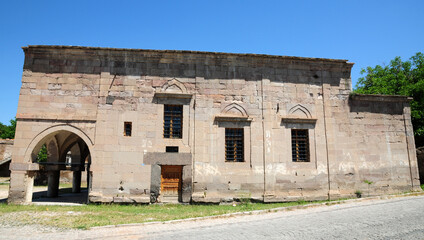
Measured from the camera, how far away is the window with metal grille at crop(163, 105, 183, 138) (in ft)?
41.8

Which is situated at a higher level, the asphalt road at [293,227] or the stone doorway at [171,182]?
the stone doorway at [171,182]

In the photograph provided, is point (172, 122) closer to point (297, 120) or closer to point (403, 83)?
point (297, 120)

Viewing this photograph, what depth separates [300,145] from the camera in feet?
44.0

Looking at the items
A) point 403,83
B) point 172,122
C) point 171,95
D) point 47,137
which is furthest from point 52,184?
point 403,83

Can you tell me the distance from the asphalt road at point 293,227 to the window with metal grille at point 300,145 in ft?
11.0

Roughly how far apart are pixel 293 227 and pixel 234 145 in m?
5.41

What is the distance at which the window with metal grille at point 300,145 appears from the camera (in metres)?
13.3

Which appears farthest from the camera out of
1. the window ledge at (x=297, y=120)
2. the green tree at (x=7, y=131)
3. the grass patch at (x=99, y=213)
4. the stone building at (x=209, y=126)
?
the green tree at (x=7, y=131)

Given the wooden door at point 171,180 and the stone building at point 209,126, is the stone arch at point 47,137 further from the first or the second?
the wooden door at point 171,180

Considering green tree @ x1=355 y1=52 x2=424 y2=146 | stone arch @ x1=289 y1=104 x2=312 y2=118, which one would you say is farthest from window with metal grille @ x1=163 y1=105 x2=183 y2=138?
green tree @ x1=355 y1=52 x2=424 y2=146

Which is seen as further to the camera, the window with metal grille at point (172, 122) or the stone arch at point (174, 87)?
the stone arch at point (174, 87)

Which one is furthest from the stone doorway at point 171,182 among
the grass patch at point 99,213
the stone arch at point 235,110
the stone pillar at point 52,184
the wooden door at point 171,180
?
the stone pillar at point 52,184

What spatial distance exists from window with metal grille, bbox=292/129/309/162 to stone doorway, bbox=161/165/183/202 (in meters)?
5.37

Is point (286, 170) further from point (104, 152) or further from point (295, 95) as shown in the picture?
point (104, 152)
